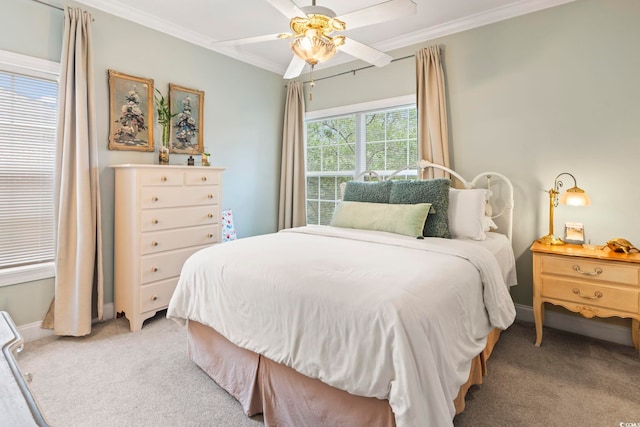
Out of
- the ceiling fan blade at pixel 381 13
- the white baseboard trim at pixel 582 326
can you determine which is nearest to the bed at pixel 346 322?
the white baseboard trim at pixel 582 326

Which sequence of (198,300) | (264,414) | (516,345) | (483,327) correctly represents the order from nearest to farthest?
(264,414), (483,327), (198,300), (516,345)

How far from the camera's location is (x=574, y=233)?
261 cm

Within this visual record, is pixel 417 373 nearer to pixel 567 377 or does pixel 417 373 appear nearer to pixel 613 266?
pixel 567 377

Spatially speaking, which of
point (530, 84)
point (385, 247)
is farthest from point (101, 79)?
point (530, 84)

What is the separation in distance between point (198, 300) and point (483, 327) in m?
1.58

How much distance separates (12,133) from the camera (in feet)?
8.09

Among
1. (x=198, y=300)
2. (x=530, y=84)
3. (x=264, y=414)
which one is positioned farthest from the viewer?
(x=530, y=84)

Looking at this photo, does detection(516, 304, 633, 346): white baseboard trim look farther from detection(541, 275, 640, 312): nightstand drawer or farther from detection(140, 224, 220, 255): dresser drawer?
detection(140, 224, 220, 255): dresser drawer

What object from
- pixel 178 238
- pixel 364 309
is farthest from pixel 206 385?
pixel 178 238

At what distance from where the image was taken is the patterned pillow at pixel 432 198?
2510mm

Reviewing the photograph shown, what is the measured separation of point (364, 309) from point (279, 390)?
0.66m

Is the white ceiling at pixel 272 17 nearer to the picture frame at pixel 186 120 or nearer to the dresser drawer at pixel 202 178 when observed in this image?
the picture frame at pixel 186 120

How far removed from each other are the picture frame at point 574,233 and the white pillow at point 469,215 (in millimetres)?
611

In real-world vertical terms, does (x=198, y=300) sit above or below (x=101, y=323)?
above
